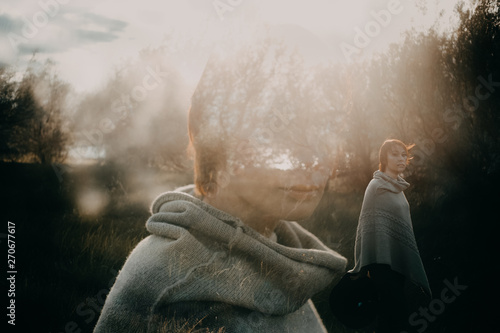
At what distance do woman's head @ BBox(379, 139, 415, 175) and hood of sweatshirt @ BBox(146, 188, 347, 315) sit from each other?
256 cm

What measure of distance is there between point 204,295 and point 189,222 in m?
0.24

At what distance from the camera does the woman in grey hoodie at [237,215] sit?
3.34 feet

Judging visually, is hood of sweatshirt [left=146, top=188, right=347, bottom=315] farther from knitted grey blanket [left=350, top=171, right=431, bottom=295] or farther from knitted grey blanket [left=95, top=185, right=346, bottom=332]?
knitted grey blanket [left=350, top=171, right=431, bottom=295]

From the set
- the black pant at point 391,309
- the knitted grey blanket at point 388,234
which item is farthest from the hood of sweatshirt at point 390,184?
the black pant at point 391,309

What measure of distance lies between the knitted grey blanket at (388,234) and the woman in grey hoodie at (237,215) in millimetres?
2215

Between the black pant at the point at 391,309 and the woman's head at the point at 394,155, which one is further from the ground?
the woman's head at the point at 394,155

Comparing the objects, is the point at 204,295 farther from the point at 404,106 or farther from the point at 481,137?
the point at 404,106

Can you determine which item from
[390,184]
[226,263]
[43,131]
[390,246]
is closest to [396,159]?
[390,184]

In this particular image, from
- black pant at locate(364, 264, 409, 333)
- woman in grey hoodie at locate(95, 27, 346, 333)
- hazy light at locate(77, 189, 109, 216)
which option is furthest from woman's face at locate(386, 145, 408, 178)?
hazy light at locate(77, 189, 109, 216)

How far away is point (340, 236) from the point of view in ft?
16.9

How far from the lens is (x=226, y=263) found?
1.09m

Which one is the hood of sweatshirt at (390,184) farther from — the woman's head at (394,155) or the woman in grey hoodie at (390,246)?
the woman's head at (394,155)

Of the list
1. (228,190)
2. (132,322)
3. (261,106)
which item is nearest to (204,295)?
(132,322)

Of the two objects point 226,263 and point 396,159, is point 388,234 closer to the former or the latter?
point 396,159
